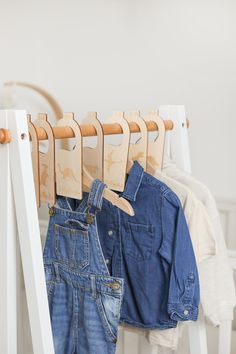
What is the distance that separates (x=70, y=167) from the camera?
1000 mm

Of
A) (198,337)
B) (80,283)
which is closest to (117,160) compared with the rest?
(80,283)

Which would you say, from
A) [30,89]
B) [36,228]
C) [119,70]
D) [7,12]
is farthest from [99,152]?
[7,12]

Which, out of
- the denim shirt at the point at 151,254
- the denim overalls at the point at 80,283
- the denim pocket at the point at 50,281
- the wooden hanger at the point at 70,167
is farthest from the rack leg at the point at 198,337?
the wooden hanger at the point at 70,167

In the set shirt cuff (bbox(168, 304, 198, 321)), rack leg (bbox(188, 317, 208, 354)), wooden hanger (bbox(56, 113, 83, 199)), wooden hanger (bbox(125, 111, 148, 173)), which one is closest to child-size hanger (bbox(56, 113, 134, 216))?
wooden hanger (bbox(56, 113, 83, 199))

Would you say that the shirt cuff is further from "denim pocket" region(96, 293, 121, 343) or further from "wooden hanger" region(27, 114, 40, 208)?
"wooden hanger" region(27, 114, 40, 208)

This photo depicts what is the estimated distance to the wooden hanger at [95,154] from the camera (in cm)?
101

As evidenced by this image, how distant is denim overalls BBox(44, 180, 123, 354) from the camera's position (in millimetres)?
1002

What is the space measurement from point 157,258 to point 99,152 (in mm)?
273

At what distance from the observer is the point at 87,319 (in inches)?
40.6

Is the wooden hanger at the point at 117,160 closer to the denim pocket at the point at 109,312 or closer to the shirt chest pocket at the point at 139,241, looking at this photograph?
the shirt chest pocket at the point at 139,241

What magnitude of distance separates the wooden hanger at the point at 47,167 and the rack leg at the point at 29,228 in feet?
0.32

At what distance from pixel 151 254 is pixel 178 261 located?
0.22 ft

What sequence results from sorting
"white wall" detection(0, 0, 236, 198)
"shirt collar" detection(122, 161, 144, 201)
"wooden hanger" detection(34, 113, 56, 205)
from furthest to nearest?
"white wall" detection(0, 0, 236, 198) → "shirt collar" detection(122, 161, 144, 201) → "wooden hanger" detection(34, 113, 56, 205)

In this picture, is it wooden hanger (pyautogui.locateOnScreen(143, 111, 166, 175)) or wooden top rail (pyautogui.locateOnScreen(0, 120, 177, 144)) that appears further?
wooden hanger (pyautogui.locateOnScreen(143, 111, 166, 175))
